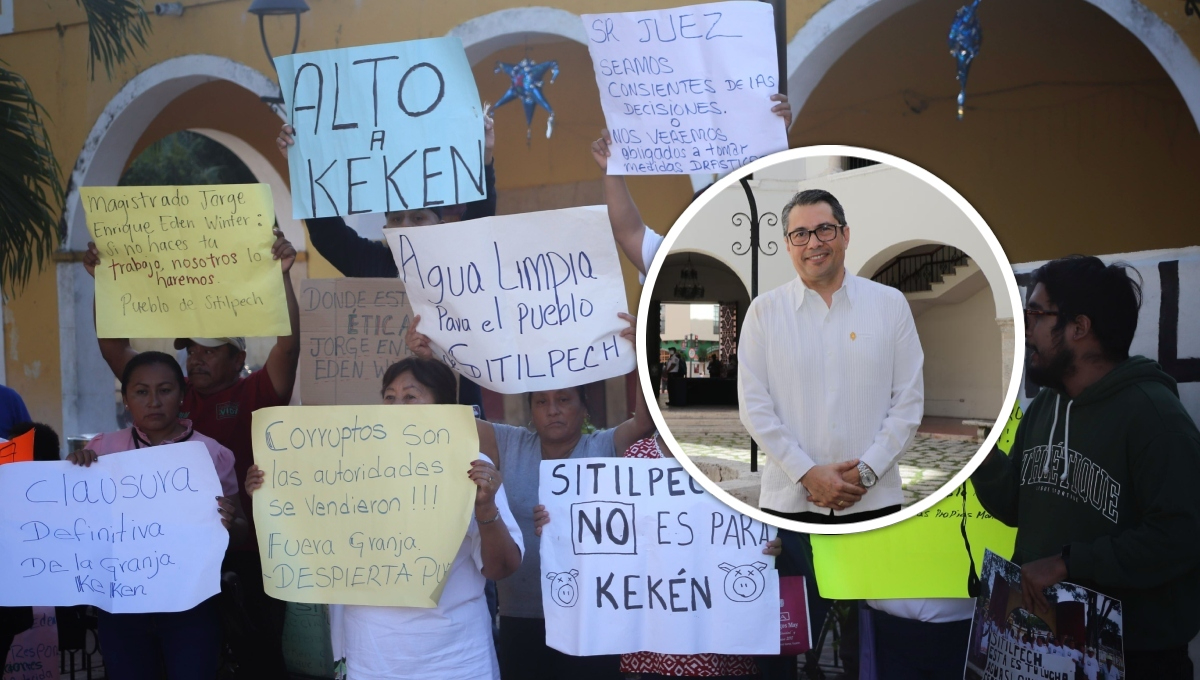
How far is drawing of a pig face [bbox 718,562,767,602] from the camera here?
2664mm

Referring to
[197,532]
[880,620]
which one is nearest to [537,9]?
[197,532]

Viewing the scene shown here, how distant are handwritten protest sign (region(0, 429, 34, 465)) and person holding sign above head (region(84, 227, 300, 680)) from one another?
0.45 m

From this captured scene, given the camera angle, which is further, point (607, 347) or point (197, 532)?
point (197, 532)

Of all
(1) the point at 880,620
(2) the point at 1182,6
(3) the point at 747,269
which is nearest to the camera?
(3) the point at 747,269

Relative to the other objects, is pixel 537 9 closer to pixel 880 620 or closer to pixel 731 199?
pixel 731 199

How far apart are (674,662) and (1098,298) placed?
1.55m

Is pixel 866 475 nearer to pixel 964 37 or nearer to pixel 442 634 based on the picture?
pixel 442 634

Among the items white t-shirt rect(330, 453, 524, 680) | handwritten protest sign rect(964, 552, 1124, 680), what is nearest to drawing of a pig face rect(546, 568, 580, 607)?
white t-shirt rect(330, 453, 524, 680)

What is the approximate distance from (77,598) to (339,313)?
1.23 meters

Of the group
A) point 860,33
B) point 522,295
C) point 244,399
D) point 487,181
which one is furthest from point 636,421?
point 860,33

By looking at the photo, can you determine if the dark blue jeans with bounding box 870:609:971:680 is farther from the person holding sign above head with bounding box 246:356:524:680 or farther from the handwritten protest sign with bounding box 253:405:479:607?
the handwritten protest sign with bounding box 253:405:479:607

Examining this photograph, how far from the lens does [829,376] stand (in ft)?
7.63

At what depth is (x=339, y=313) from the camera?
10.6ft

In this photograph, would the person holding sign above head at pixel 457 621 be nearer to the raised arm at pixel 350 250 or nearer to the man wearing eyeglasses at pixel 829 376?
the man wearing eyeglasses at pixel 829 376
